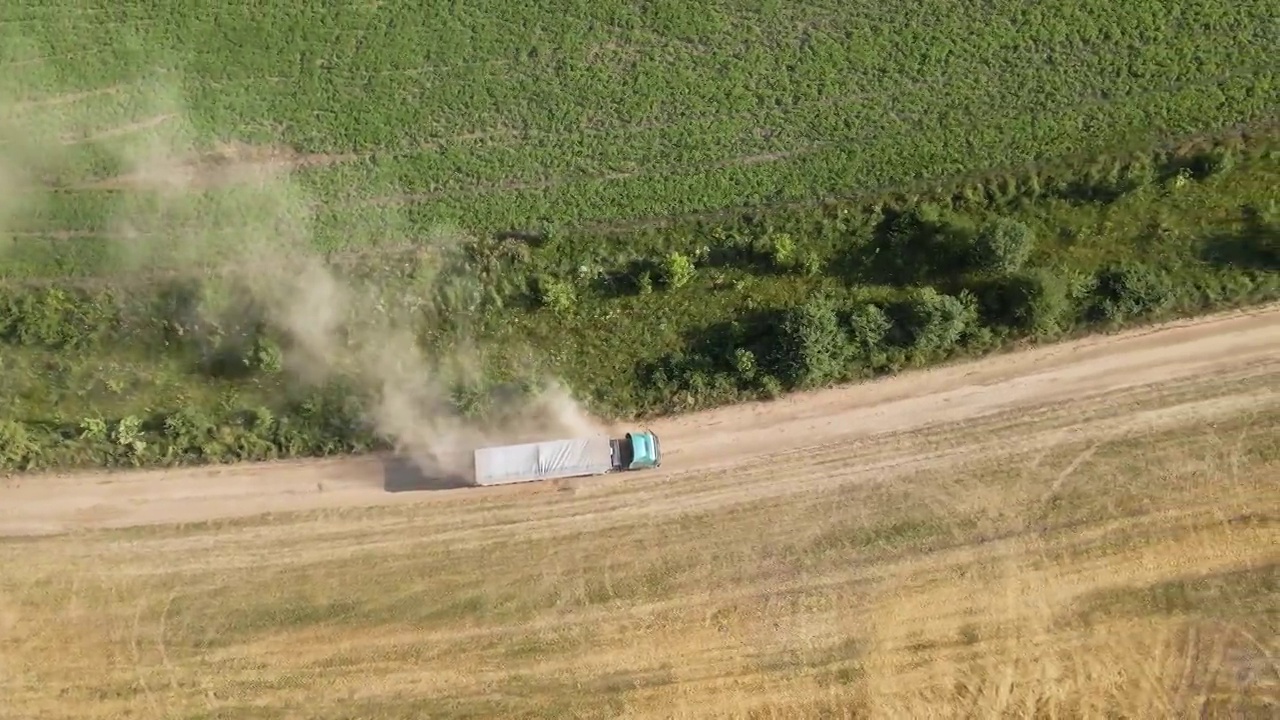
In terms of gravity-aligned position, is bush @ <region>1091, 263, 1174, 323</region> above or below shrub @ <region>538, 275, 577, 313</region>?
below

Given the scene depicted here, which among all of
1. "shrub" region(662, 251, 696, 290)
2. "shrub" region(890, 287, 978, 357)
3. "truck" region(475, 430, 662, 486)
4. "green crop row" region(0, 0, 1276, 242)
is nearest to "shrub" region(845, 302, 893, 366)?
"shrub" region(890, 287, 978, 357)

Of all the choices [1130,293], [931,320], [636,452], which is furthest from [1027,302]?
[636,452]

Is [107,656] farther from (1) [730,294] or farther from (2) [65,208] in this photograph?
(1) [730,294]

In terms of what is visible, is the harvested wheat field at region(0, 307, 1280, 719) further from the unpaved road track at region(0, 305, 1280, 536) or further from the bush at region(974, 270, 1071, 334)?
the bush at region(974, 270, 1071, 334)

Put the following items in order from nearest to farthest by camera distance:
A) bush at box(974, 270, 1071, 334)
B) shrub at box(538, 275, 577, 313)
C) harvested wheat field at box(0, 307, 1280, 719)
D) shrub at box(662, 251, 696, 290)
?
1. harvested wheat field at box(0, 307, 1280, 719)
2. bush at box(974, 270, 1071, 334)
3. shrub at box(662, 251, 696, 290)
4. shrub at box(538, 275, 577, 313)

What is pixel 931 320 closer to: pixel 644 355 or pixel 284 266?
pixel 644 355

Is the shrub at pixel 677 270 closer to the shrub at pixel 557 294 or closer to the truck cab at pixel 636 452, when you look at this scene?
the shrub at pixel 557 294

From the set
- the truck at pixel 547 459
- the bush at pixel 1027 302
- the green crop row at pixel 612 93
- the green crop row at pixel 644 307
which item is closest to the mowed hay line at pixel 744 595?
the truck at pixel 547 459
